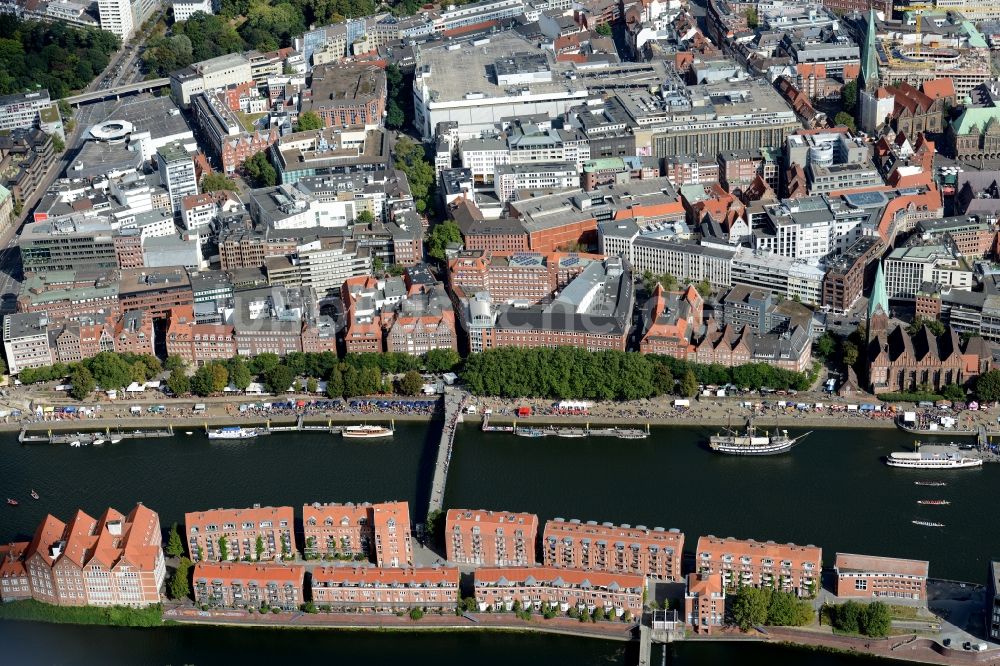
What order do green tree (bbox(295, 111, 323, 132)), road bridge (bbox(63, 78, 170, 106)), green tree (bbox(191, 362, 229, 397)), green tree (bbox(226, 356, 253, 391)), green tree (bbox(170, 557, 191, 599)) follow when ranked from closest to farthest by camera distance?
green tree (bbox(170, 557, 191, 599)) < green tree (bbox(191, 362, 229, 397)) < green tree (bbox(226, 356, 253, 391)) < green tree (bbox(295, 111, 323, 132)) < road bridge (bbox(63, 78, 170, 106))

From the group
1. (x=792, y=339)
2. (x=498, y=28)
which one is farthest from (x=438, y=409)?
(x=498, y=28)

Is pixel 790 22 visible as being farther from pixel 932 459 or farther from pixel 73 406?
pixel 73 406

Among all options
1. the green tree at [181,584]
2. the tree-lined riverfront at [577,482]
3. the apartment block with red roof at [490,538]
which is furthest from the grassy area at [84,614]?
the apartment block with red roof at [490,538]

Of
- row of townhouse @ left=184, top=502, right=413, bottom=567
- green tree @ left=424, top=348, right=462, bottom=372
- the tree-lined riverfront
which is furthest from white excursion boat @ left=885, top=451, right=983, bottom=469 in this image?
row of townhouse @ left=184, top=502, right=413, bottom=567

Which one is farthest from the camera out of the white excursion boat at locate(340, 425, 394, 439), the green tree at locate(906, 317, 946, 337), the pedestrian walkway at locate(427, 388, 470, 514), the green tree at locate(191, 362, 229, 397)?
the green tree at locate(906, 317, 946, 337)

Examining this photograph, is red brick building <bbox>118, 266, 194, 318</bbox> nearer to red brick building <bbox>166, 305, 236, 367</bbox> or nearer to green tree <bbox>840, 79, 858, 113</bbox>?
red brick building <bbox>166, 305, 236, 367</bbox>

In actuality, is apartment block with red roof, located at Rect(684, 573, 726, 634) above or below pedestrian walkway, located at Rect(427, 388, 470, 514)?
below
